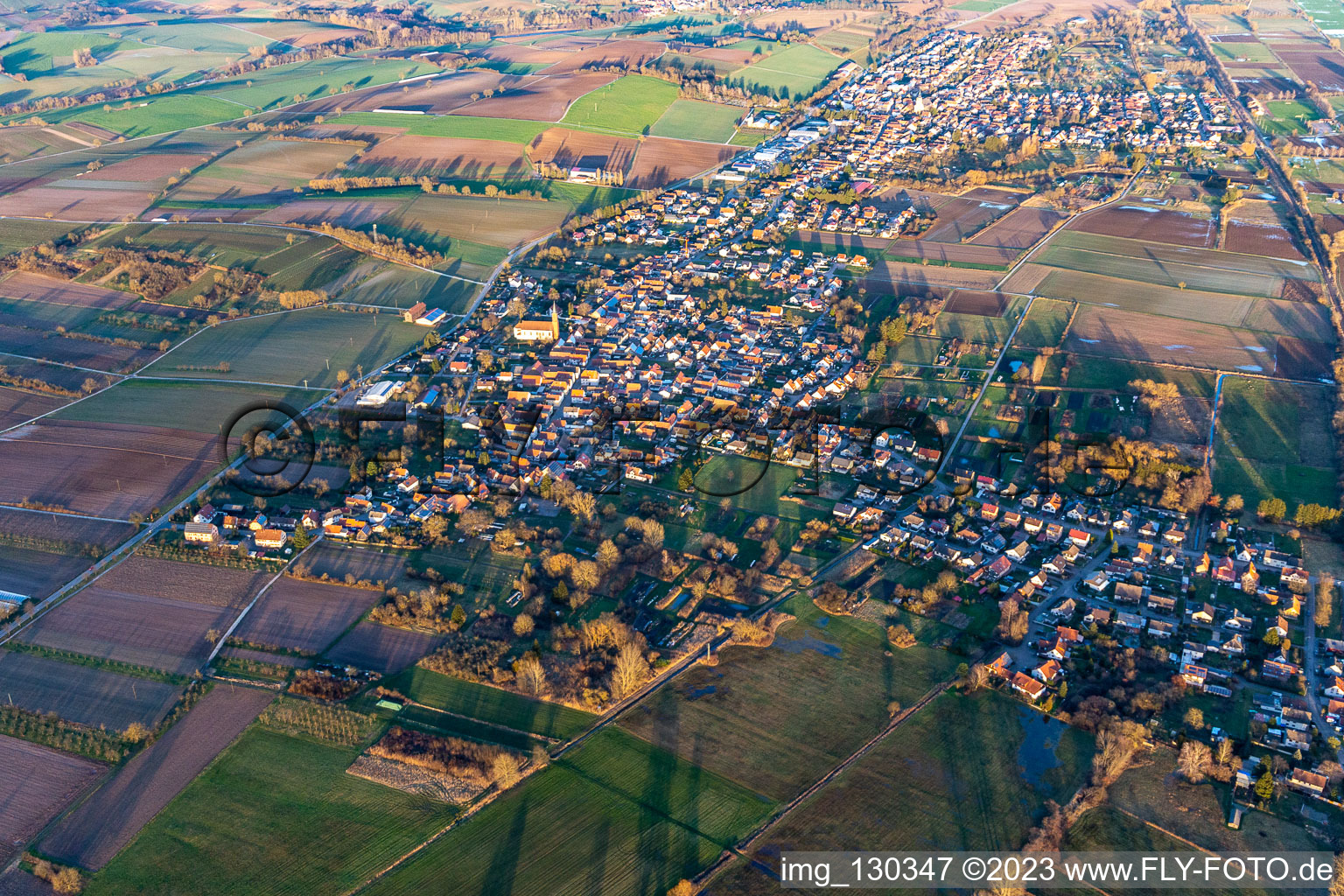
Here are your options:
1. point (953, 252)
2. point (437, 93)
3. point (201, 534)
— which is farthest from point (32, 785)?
point (437, 93)

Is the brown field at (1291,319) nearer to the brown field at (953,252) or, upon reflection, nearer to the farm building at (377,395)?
the brown field at (953,252)

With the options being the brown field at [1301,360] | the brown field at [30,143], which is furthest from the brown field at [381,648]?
the brown field at [30,143]

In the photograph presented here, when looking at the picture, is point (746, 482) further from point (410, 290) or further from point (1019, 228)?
point (1019, 228)

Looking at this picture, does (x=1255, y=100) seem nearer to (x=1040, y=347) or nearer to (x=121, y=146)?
(x=1040, y=347)

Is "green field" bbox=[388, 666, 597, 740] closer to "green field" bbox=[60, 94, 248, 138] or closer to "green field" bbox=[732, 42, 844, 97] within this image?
"green field" bbox=[60, 94, 248, 138]

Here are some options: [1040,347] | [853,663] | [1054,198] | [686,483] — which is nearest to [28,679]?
[686,483]

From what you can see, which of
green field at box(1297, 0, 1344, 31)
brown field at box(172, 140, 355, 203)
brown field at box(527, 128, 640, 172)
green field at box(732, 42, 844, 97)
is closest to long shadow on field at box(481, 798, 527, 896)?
brown field at box(172, 140, 355, 203)
